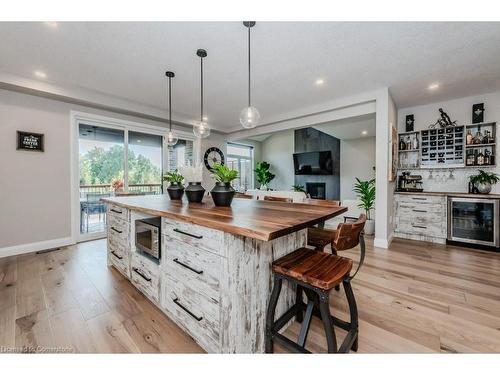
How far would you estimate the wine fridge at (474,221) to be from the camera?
316 centimetres

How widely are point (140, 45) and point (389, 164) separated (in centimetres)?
374

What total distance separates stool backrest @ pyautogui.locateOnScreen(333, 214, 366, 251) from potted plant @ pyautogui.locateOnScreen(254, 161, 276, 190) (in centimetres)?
725

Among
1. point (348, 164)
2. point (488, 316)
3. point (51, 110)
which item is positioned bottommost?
point (488, 316)

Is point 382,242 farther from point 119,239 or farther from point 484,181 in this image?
point 119,239

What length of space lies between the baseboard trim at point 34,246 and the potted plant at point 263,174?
6.27 meters

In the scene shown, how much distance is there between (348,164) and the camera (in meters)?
7.06

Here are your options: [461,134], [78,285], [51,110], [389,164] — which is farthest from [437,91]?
[51,110]

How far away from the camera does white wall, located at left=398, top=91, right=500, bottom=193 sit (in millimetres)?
3490

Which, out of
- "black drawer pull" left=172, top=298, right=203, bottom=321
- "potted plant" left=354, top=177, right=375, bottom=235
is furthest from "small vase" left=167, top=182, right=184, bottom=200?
"potted plant" left=354, top=177, right=375, bottom=235

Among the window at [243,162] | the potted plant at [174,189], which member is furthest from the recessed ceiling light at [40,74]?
the window at [243,162]
